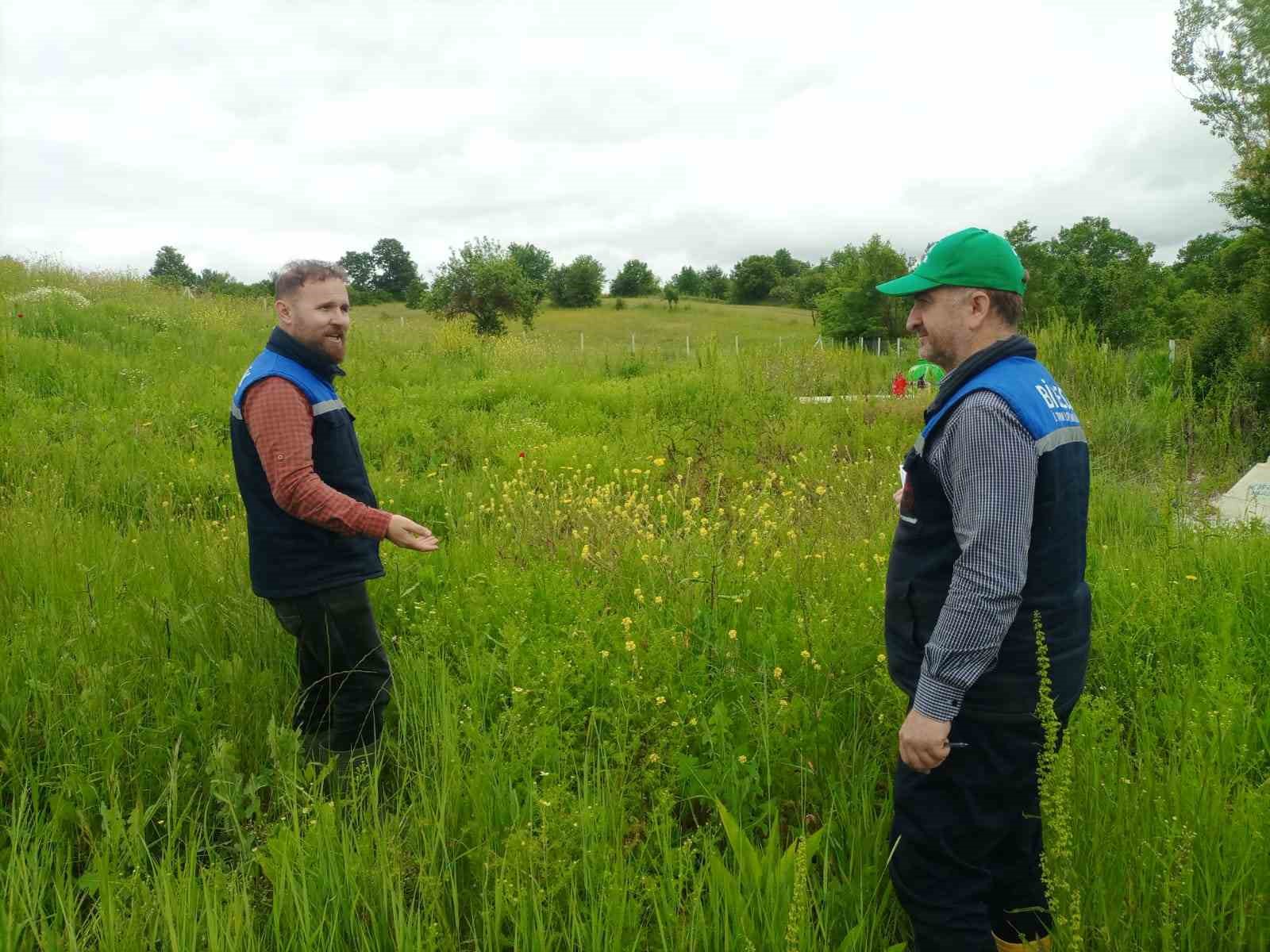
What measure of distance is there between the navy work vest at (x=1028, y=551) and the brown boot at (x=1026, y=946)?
0.62 metres

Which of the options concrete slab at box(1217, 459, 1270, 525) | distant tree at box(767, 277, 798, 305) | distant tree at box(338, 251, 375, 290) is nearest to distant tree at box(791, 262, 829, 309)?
distant tree at box(767, 277, 798, 305)

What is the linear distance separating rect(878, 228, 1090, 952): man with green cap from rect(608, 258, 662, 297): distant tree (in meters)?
109

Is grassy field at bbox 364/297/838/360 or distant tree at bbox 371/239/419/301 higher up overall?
distant tree at bbox 371/239/419/301

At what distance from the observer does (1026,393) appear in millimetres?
1938

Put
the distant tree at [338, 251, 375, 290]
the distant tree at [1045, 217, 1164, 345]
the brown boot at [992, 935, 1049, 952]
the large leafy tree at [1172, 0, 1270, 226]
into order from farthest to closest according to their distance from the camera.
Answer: the distant tree at [338, 251, 375, 290]
the distant tree at [1045, 217, 1164, 345]
the large leafy tree at [1172, 0, 1270, 226]
the brown boot at [992, 935, 1049, 952]

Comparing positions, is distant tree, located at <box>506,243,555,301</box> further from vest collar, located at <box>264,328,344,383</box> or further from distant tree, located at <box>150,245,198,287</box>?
vest collar, located at <box>264,328,344,383</box>

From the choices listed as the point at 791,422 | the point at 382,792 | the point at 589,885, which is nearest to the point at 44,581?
the point at 382,792

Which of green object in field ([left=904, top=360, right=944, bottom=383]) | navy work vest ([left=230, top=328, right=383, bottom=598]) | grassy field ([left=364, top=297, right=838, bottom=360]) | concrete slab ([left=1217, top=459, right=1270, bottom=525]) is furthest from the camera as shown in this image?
grassy field ([left=364, top=297, right=838, bottom=360])

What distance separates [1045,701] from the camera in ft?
5.74

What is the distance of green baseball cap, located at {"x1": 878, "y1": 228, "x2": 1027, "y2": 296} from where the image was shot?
6.86 ft

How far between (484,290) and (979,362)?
36.3 metres

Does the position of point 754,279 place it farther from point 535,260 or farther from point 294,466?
point 294,466

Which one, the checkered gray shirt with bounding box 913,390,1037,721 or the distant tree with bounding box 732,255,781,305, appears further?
the distant tree with bounding box 732,255,781,305

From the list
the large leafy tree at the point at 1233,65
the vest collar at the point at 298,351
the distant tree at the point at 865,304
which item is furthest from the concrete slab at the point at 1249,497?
the distant tree at the point at 865,304
